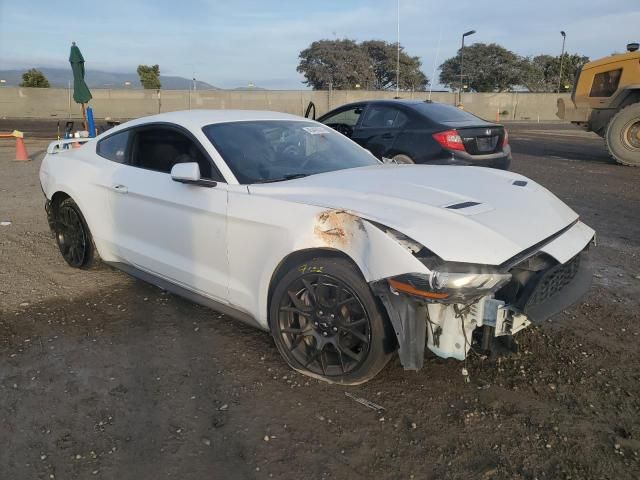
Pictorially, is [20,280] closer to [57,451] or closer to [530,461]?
[57,451]

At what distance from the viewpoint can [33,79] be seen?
41.6 meters

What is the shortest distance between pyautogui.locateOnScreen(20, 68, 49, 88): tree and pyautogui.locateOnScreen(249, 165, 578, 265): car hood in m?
45.3

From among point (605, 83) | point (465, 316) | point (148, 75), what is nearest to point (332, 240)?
point (465, 316)

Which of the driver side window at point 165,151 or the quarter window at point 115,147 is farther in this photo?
the quarter window at point 115,147

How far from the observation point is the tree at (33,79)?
41438mm

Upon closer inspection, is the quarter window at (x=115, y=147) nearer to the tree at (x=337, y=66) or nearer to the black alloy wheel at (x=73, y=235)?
the black alloy wheel at (x=73, y=235)

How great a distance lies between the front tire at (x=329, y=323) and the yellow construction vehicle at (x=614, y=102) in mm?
10586

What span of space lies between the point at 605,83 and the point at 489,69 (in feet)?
180

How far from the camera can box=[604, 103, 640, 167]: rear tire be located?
36.3 feet

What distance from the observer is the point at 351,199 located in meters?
2.93

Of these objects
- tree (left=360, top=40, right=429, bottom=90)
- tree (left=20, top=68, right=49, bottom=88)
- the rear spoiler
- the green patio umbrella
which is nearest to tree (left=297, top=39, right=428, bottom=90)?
tree (left=360, top=40, right=429, bottom=90)

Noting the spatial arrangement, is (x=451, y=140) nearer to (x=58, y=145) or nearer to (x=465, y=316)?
(x=58, y=145)

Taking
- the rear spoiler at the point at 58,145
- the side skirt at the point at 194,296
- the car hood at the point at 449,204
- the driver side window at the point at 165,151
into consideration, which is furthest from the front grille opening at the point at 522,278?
the rear spoiler at the point at 58,145

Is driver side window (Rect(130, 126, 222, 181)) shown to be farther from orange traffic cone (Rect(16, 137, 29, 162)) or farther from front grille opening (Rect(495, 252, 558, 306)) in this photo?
orange traffic cone (Rect(16, 137, 29, 162))
